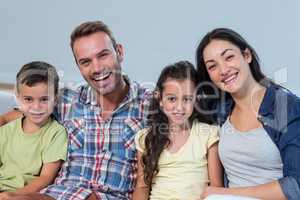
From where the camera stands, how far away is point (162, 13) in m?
2.01

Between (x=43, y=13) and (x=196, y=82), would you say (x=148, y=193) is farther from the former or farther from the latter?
(x=43, y=13)

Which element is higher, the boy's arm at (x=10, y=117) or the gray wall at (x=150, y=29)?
the gray wall at (x=150, y=29)

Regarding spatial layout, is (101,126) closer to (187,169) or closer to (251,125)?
(187,169)

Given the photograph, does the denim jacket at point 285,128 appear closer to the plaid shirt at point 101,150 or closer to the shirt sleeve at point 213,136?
the shirt sleeve at point 213,136

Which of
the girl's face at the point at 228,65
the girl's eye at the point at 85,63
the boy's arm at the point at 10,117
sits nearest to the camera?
the girl's face at the point at 228,65

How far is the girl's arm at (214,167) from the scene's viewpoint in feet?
4.68

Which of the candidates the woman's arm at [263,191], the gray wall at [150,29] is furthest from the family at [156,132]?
the gray wall at [150,29]

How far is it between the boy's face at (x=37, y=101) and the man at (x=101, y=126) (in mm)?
97

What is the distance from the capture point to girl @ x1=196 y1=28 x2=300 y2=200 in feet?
4.13

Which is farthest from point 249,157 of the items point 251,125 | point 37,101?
point 37,101

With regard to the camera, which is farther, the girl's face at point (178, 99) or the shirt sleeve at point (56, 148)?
the shirt sleeve at point (56, 148)

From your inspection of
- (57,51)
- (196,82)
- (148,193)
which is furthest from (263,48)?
(57,51)

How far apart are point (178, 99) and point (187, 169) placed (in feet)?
0.76

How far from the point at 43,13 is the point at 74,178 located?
3.67 ft
